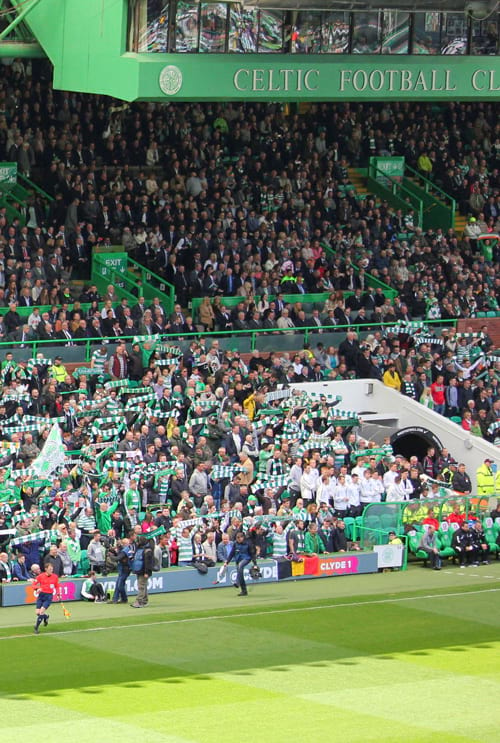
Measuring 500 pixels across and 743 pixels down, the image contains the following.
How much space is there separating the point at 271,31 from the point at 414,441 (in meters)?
11.3

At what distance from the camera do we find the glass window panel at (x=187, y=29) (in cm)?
3347

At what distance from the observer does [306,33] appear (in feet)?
114

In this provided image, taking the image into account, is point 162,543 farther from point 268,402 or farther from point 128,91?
point 128,91

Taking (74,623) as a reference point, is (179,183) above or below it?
above

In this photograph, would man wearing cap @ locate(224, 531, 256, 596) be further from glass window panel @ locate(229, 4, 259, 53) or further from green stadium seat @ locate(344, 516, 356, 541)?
glass window panel @ locate(229, 4, 259, 53)

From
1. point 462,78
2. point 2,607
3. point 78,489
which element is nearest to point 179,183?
point 462,78

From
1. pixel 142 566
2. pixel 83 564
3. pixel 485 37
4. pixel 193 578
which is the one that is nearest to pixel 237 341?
pixel 485 37

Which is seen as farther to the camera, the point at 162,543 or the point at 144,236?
the point at 144,236

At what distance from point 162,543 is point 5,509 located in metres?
3.01

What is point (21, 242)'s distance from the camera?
3806 cm

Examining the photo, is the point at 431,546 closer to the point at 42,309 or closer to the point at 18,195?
the point at 42,309

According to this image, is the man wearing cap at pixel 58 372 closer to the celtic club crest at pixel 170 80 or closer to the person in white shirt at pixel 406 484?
the celtic club crest at pixel 170 80

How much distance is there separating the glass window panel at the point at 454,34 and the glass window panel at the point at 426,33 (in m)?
0.14

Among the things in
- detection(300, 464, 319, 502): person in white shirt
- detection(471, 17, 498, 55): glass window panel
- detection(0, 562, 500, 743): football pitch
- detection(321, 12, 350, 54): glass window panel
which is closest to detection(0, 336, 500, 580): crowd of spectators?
detection(300, 464, 319, 502): person in white shirt
